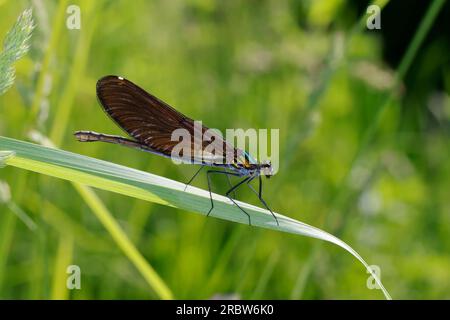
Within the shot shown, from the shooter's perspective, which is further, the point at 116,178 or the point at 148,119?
the point at 148,119

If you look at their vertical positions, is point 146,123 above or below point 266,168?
above

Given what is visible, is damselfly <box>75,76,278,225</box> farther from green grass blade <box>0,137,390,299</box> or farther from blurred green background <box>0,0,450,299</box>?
blurred green background <box>0,0,450,299</box>

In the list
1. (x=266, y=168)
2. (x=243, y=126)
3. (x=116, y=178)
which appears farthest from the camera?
(x=243, y=126)

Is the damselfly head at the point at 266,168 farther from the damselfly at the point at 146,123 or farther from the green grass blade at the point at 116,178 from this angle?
the green grass blade at the point at 116,178

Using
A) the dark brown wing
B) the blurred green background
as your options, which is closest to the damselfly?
the dark brown wing

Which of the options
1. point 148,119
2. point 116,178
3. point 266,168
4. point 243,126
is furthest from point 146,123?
point 243,126

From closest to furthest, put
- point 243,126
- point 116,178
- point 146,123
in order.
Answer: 1. point 116,178
2. point 146,123
3. point 243,126

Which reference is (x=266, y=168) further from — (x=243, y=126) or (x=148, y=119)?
(x=243, y=126)
